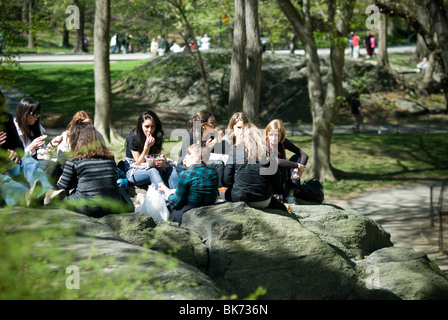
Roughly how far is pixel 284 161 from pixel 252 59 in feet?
23.9

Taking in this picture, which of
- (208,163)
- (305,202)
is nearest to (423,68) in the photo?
(305,202)

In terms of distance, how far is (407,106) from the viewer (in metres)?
28.6

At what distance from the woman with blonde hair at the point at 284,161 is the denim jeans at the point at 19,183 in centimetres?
343

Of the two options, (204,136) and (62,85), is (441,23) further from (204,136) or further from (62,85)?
(62,85)

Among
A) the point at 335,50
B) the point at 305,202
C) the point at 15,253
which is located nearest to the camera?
the point at 15,253

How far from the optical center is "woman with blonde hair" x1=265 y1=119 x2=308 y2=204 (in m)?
8.93

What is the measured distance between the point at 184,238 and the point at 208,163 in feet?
5.54

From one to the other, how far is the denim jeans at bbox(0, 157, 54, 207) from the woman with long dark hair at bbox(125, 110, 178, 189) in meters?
1.90

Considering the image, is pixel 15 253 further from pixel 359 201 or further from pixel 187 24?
pixel 187 24

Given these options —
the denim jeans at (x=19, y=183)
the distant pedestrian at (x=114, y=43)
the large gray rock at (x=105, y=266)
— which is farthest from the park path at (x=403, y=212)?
the distant pedestrian at (x=114, y=43)

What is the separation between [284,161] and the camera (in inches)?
354

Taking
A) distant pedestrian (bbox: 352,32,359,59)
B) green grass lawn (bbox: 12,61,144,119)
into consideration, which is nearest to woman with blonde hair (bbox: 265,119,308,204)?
green grass lawn (bbox: 12,61,144,119)
